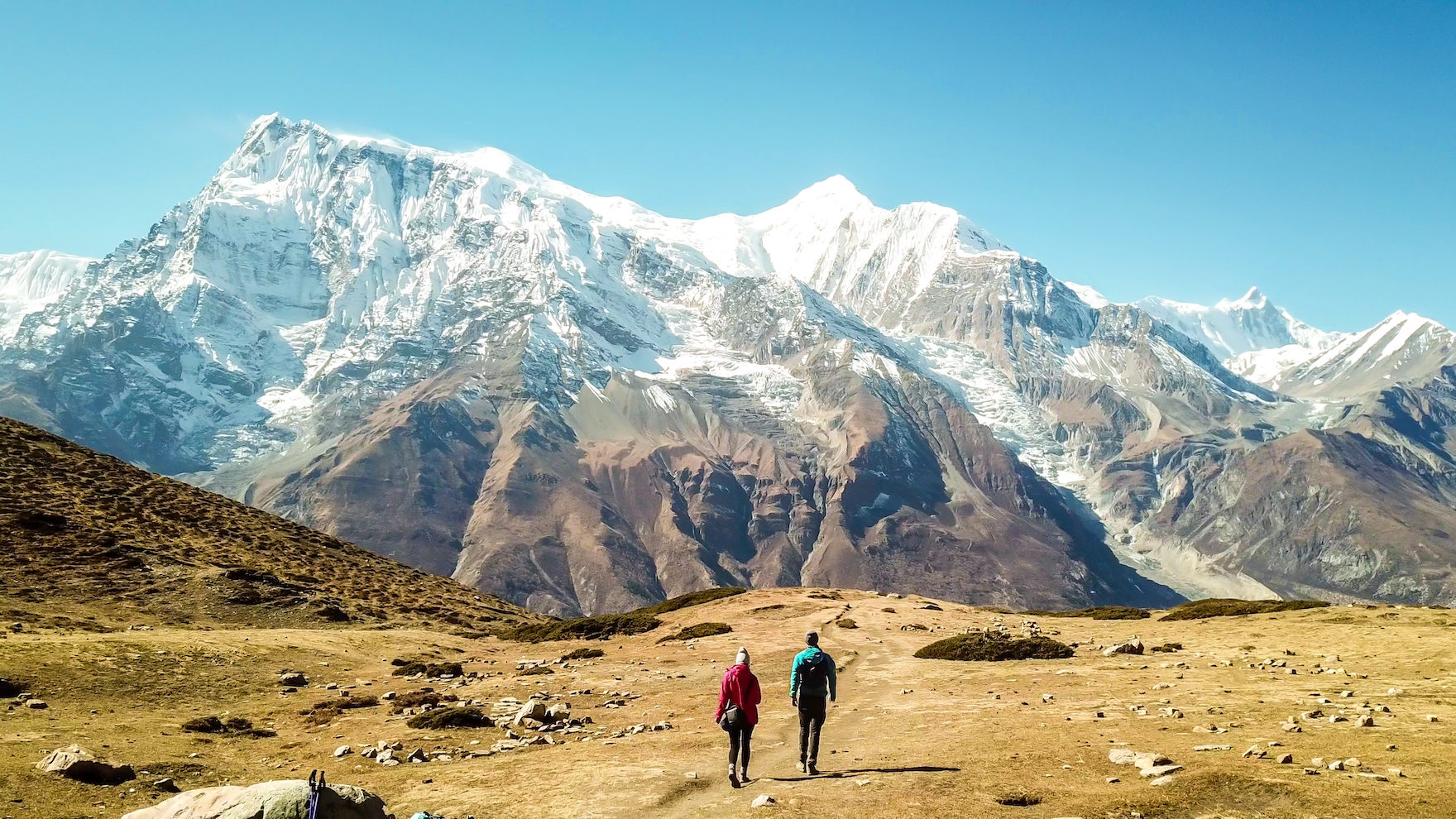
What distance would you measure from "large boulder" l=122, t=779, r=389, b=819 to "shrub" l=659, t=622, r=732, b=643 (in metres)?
40.0

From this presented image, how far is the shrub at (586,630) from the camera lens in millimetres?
59312

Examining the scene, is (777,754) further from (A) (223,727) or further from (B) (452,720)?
(A) (223,727)

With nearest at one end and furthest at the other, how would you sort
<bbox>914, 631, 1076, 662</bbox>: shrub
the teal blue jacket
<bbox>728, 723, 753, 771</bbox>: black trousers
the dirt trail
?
the dirt trail
<bbox>728, 723, 753, 771</bbox>: black trousers
the teal blue jacket
<bbox>914, 631, 1076, 662</bbox>: shrub

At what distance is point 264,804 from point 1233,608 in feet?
194

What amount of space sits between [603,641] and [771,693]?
2351 centimetres

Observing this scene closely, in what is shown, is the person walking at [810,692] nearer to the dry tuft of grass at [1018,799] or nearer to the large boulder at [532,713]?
the dry tuft of grass at [1018,799]

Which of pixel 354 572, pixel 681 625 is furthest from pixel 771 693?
pixel 354 572

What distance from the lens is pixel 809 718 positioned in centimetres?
2288

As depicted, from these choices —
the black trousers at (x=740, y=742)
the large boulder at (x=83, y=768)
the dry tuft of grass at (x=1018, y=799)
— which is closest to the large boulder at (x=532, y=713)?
the black trousers at (x=740, y=742)

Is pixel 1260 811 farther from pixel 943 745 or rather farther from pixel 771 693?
pixel 771 693

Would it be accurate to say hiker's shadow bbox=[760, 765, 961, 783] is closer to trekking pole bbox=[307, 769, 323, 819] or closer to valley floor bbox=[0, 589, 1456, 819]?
valley floor bbox=[0, 589, 1456, 819]

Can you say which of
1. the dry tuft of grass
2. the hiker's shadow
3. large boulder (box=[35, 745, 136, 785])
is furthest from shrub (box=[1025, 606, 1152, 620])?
large boulder (box=[35, 745, 136, 785])

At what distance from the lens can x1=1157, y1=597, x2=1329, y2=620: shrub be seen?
2188 inches

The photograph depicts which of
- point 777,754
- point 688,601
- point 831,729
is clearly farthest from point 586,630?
point 777,754
